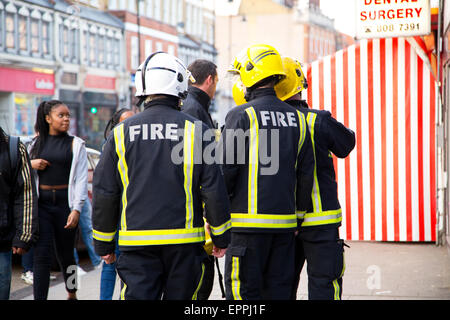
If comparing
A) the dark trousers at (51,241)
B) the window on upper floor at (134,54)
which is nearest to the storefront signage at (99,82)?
the window on upper floor at (134,54)

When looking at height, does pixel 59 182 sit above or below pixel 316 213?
above

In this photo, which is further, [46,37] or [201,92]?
[46,37]

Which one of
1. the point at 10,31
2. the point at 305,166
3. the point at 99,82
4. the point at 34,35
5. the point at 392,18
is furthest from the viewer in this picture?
the point at 99,82

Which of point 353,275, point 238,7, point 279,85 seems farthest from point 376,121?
point 238,7

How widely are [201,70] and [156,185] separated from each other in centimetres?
200

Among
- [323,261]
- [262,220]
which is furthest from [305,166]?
[323,261]

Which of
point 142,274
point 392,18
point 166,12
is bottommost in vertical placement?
point 142,274

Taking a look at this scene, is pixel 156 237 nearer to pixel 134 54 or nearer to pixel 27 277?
pixel 27 277

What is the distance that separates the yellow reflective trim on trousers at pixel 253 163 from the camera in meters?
4.36

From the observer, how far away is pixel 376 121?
9.70 metres

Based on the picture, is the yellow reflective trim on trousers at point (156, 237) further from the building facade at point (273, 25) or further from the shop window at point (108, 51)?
the building facade at point (273, 25)

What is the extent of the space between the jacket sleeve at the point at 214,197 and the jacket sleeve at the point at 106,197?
46 centimetres

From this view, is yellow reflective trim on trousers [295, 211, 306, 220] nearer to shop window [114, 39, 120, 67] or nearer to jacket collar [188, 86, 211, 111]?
jacket collar [188, 86, 211, 111]

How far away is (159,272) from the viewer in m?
3.72
